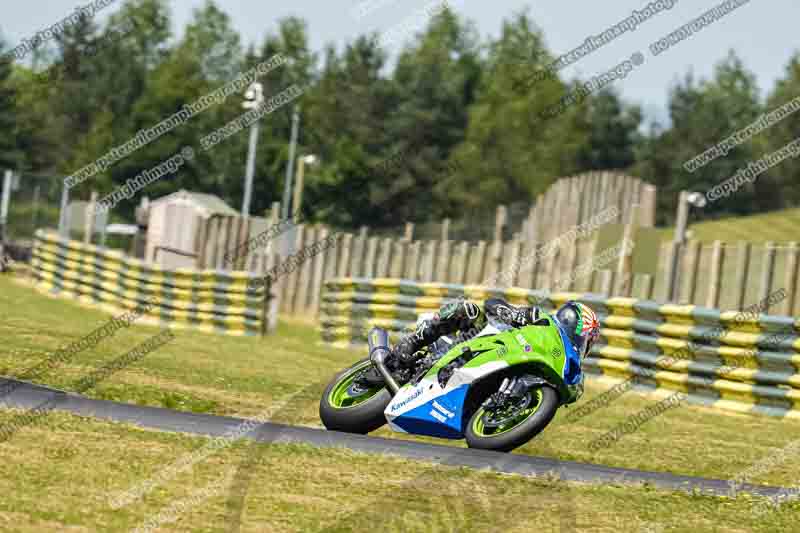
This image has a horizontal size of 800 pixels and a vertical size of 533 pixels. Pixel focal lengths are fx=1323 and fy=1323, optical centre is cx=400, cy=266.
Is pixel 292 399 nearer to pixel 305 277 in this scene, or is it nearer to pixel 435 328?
pixel 435 328

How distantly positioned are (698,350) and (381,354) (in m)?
6.84

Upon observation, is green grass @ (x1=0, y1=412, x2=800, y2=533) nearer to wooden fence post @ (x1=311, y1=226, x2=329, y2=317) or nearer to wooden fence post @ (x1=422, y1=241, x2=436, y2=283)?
wooden fence post @ (x1=422, y1=241, x2=436, y2=283)

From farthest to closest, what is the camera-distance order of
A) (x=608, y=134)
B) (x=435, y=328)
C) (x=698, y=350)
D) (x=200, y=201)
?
(x=608, y=134), (x=200, y=201), (x=698, y=350), (x=435, y=328)

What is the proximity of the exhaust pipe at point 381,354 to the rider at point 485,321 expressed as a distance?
0.10m

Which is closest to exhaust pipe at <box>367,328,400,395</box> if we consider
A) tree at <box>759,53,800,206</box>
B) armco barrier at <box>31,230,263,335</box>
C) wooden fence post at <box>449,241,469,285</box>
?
armco barrier at <box>31,230,263,335</box>

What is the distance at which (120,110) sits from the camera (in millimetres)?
95188

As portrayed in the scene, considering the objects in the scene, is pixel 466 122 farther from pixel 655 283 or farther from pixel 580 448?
pixel 580 448

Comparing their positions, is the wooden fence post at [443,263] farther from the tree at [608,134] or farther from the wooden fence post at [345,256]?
the tree at [608,134]

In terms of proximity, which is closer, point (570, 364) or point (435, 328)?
point (570, 364)

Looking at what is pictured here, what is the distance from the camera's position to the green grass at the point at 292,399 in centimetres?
1096

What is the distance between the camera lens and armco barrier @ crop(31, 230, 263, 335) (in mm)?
22969

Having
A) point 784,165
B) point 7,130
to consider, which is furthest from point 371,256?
point 7,130

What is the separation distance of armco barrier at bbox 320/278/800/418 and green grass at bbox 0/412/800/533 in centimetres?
689

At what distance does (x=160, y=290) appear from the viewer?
24109 millimetres
